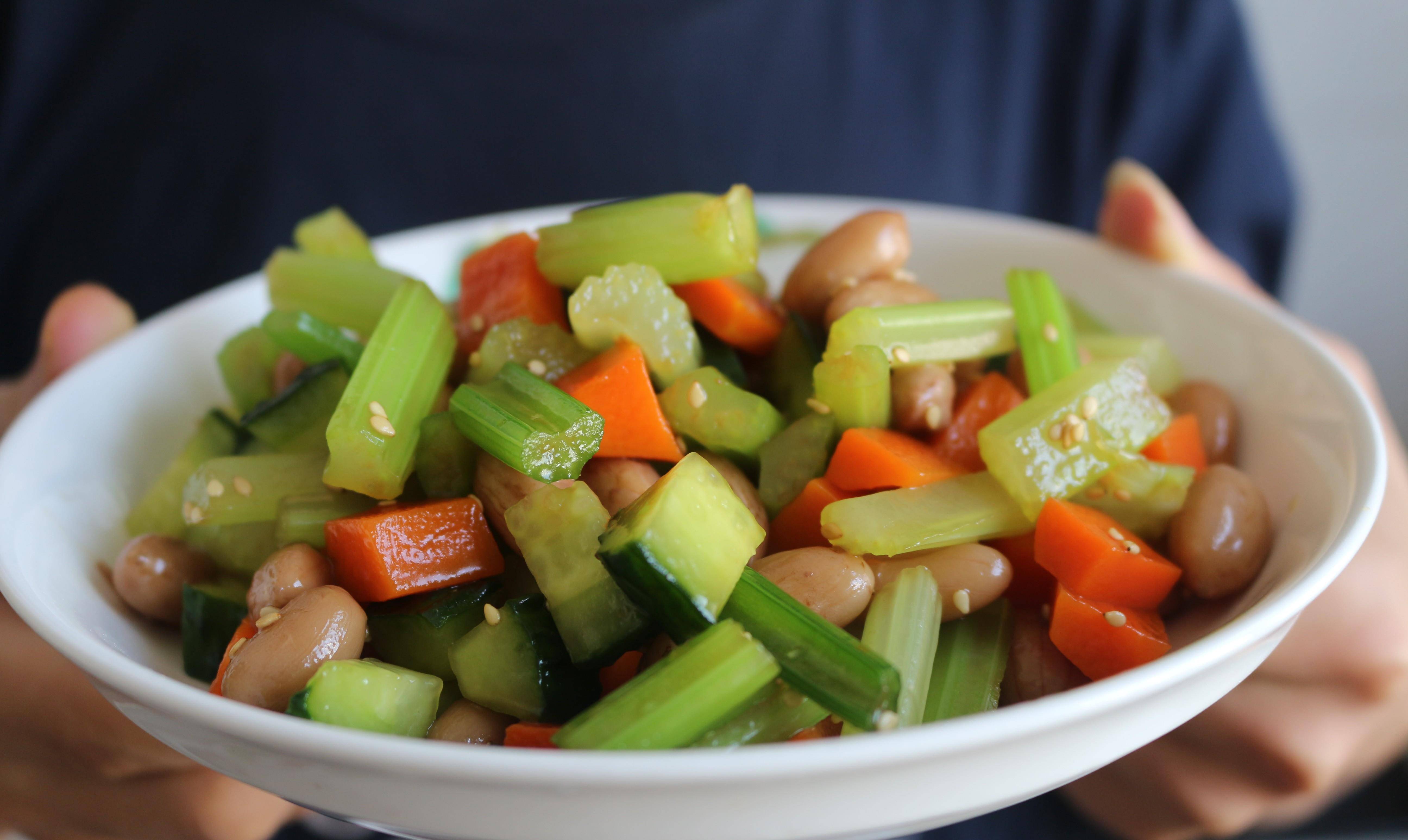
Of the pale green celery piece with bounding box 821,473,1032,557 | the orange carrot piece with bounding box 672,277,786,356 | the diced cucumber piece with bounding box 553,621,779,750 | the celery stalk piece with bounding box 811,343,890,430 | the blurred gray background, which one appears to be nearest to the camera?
the diced cucumber piece with bounding box 553,621,779,750

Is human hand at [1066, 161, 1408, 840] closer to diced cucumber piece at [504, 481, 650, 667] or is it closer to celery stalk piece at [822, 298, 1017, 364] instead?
celery stalk piece at [822, 298, 1017, 364]

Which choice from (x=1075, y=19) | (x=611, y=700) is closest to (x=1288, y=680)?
(x=611, y=700)

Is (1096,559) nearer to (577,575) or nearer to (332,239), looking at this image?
(577,575)

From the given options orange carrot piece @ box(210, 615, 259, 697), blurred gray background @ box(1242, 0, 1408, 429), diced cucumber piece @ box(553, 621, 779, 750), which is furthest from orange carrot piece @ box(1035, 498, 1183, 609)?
blurred gray background @ box(1242, 0, 1408, 429)

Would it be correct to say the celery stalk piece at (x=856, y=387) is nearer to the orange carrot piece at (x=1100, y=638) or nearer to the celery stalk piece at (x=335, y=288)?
the orange carrot piece at (x=1100, y=638)

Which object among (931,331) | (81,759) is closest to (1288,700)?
(931,331)
